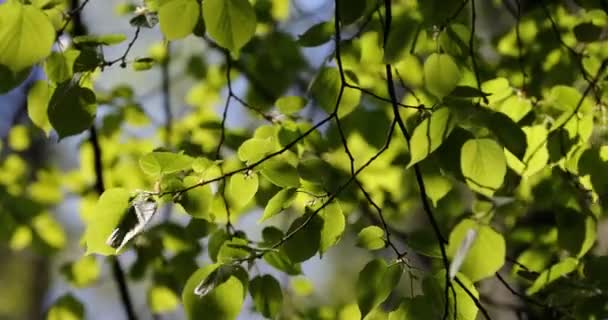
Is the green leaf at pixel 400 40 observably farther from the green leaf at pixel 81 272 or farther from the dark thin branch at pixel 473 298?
the green leaf at pixel 81 272

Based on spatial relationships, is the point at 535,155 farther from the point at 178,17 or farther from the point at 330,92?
the point at 178,17

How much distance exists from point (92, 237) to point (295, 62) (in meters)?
1.18

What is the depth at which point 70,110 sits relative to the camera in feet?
2.40

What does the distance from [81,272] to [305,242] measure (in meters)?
0.97

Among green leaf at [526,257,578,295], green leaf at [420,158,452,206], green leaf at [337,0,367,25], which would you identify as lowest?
green leaf at [526,257,578,295]

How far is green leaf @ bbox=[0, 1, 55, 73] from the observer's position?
0.61m

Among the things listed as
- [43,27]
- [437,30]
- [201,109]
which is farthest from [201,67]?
[43,27]

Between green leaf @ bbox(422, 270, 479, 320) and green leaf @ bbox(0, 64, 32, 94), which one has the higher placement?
green leaf @ bbox(0, 64, 32, 94)

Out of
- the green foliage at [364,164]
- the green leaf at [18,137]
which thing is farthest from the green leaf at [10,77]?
the green leaf at [18,137]

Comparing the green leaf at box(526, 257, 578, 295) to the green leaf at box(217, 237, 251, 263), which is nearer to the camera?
the green leaf at box(217, 237, 251, 263)

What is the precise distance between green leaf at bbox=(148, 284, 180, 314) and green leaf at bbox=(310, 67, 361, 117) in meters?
0.63

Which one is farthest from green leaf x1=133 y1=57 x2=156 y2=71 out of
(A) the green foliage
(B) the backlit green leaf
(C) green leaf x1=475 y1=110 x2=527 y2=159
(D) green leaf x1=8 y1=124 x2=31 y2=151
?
(D) green leaf x1=8 y1=124 x2=31 y2=151

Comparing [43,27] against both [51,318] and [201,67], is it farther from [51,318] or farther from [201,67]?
[201,67]

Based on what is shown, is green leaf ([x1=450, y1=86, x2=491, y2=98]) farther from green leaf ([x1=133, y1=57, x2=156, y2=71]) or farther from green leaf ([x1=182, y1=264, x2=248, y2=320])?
green leaf ([x1=133, y1=57, x2=156, y2=71])
